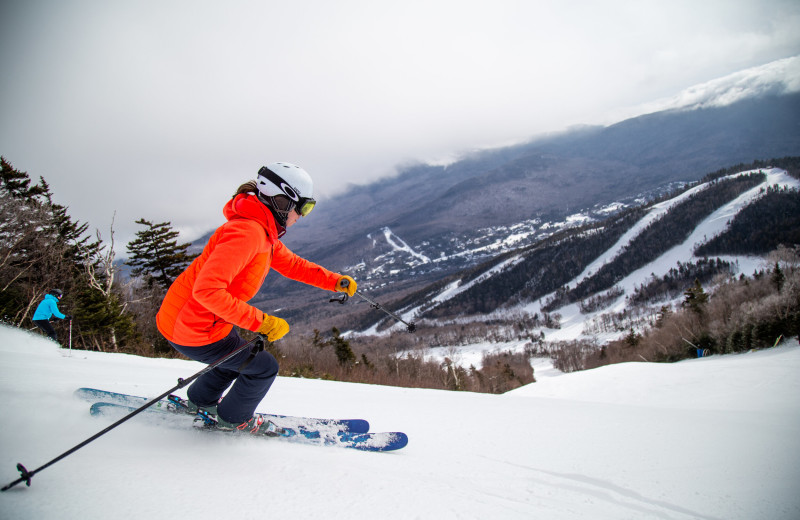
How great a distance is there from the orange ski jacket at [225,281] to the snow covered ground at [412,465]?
0.83 m

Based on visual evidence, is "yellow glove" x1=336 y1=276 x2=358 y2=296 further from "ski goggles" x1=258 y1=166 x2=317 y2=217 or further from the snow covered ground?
the snow covered ground

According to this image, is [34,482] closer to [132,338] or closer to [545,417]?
[545,417]

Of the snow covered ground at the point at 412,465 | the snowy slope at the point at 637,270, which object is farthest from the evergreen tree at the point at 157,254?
the snowy slope at the point at 637,270

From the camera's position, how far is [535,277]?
7032 inches

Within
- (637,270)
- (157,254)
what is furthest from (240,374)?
(637,270)

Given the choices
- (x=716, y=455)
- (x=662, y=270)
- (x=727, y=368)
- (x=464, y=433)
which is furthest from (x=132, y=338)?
(x=662, y=270)

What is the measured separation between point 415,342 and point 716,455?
135m

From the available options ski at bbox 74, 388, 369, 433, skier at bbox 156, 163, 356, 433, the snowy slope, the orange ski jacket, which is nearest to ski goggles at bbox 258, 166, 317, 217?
skier at bbox 156, 163, 356, 433

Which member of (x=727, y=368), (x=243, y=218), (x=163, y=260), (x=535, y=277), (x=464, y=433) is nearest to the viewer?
(x=243, y=218)

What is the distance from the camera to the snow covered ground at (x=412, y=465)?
6.35ft

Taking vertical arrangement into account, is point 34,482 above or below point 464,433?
above

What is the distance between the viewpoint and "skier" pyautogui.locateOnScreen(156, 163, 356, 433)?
102 inches

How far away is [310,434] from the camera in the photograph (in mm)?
3281

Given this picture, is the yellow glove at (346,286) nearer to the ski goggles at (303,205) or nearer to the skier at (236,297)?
the skier at (236,297)
